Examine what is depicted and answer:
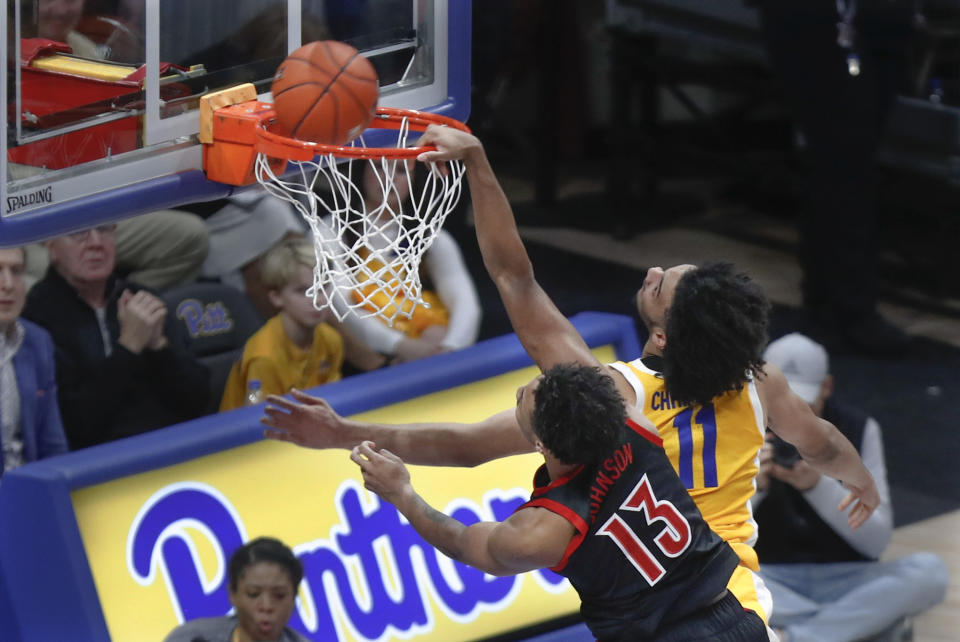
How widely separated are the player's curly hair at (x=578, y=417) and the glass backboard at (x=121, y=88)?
4.55 ft

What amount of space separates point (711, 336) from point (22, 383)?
2277mm

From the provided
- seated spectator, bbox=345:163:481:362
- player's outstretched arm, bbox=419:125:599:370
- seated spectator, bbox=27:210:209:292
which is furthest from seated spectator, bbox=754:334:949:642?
seated spectator, bbox=27:210:209:292

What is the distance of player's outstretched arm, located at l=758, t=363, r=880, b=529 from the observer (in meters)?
3.69

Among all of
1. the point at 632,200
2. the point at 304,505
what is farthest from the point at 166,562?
the point at 632,200

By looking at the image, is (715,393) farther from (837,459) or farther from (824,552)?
(824,552)

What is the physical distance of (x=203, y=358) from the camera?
519 centimetres

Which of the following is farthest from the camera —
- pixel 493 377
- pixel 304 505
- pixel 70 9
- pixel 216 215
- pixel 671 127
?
pixel 671 127

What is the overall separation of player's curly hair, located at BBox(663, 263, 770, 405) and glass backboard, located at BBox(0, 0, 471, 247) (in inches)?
54.4

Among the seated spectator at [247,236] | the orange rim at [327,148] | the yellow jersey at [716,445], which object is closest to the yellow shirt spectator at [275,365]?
the seated spectator at [247,236]

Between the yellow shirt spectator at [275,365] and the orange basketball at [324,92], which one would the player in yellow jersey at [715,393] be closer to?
the orange basketball at [324,92]

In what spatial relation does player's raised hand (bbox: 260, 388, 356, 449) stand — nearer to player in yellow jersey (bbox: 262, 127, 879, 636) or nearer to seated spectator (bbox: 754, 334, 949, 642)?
player in yellow jersey (bbox: 262, 127, 879, 636)

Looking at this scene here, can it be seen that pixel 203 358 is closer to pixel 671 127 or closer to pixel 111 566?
pixel 111 566

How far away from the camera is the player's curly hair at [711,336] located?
11.3ft

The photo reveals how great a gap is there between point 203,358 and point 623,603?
7.92 ft
